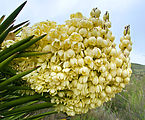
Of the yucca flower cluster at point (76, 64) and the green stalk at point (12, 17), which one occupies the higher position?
the green stalk at point (12, 17)

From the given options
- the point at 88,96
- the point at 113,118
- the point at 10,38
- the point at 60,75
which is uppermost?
the point at 10,38

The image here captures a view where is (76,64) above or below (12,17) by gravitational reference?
below

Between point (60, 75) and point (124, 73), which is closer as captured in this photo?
point (60, 75)

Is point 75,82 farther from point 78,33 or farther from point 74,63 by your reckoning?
point 78,33

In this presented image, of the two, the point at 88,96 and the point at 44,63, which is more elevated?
the point at 44,63

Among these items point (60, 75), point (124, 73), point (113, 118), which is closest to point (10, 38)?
point (60, 75)

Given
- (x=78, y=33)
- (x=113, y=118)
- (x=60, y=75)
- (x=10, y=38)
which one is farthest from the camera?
(x=113, y=118)

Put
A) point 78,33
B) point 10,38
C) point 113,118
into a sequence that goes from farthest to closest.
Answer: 1. point 113,118
2. point 10,38
3. point 78,33

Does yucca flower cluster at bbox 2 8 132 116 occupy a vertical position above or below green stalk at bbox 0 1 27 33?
below
